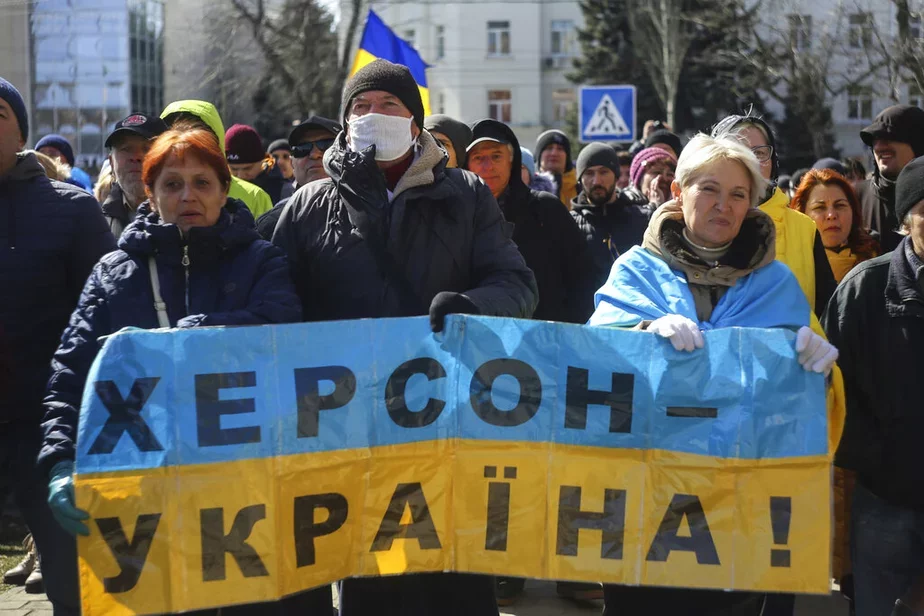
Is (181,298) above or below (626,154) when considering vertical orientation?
below

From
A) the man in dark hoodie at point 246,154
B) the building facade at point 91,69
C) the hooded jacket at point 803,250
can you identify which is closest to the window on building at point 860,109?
the building facade at point 91,69

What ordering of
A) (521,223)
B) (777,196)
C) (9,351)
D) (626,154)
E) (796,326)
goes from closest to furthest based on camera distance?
(796,326) < (9,351) < (777,196) < (521,223) < (626,154)

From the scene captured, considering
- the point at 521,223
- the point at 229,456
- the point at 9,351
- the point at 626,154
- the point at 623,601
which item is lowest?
the point at 623,601

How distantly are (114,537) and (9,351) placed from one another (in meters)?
0.97

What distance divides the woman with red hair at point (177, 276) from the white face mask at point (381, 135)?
0.45 meters

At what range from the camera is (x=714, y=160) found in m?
3.68

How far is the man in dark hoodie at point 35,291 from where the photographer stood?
13.1 ft

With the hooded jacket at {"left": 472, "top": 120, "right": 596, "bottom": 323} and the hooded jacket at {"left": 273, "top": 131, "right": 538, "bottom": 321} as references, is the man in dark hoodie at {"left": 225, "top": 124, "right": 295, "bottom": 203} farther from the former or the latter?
the hooded jacket at {"left": 273, "top": 131, "right": 538, "bottom": 321}

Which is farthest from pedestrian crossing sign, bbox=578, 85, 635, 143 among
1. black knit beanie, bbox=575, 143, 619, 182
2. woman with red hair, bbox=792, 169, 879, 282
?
woman with red hair, bbox=792, 169, 879, 282

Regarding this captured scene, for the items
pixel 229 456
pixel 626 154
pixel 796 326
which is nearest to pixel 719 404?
pixel 796 326

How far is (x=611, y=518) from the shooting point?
3609 millimetres

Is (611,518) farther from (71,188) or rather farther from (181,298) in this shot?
(71,188)

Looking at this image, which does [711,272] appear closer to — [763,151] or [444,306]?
[444,306]

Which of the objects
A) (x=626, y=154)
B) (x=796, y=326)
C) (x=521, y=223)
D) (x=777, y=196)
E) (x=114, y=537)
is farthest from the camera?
(x=626, y=154)
